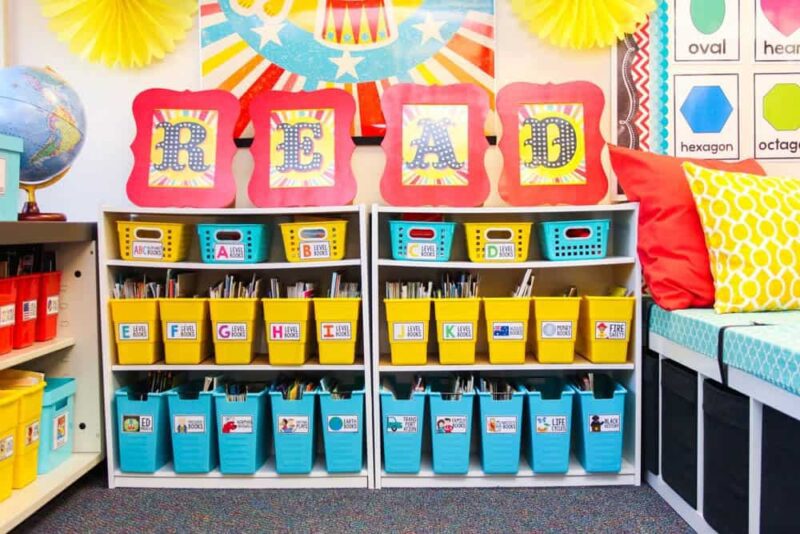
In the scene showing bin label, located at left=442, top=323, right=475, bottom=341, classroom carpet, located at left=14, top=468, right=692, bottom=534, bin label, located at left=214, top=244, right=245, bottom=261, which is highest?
bin label, located at left=214, top=244, right=245, bottom=261

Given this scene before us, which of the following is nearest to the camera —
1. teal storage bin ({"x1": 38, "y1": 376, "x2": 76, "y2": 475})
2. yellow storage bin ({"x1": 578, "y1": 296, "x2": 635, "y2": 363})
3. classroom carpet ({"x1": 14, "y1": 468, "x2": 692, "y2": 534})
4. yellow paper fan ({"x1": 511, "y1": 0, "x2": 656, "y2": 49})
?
classroom carpet ({"x1": 14, "y1": 468, "x2": 692, "y2": 534})

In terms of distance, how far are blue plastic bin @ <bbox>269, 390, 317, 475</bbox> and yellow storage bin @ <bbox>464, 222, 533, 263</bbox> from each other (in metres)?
0.76

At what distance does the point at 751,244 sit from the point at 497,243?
2.46ft

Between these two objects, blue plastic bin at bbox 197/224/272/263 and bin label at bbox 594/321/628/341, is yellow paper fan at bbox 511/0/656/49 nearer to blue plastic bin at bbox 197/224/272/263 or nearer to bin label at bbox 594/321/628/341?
bin label at bbox 594/321/628/341

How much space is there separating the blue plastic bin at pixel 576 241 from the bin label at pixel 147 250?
1.35 metres

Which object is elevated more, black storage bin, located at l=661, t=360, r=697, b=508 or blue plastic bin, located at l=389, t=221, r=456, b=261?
blue plastic bin, located at l=389, t=221, r=456, b=261

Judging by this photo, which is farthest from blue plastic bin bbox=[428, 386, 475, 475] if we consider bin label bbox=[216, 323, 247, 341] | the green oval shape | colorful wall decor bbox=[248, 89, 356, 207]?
the green oval shape

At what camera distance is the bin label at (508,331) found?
1.93 m

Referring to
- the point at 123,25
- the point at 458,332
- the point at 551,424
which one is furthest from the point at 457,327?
the point at 123,25

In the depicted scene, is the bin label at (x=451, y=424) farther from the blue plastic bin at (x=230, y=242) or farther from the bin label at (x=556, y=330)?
the blue plastic bin at (x=230, y=242)

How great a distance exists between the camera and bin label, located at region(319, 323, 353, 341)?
1.93m

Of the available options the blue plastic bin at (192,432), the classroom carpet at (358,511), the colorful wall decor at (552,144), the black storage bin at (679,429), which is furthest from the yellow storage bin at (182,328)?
the black storage bin at (679,429)

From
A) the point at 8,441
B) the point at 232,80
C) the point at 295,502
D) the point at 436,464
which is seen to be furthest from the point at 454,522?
the point at 232,80

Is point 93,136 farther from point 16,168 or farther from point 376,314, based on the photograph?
point 376,314
